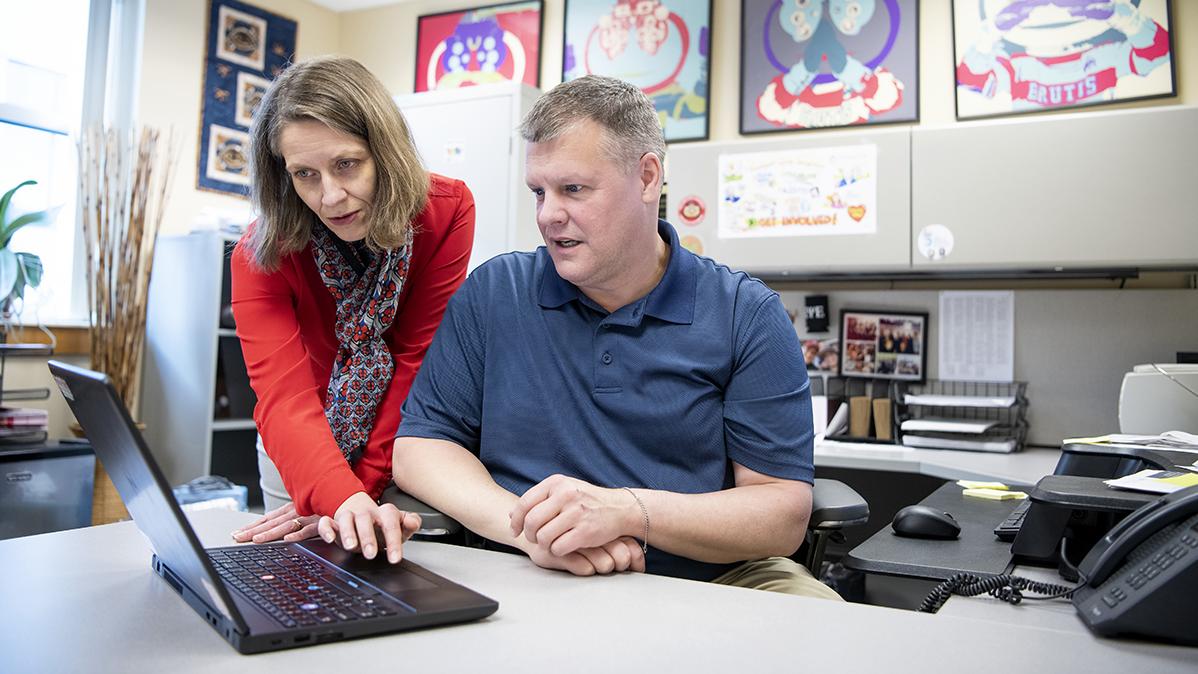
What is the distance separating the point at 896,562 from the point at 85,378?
0.97 metres

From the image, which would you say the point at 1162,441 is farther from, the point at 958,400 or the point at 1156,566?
the point at 1156,566

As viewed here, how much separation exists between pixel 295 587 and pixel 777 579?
2.12 ft

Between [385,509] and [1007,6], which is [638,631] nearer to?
[385,509]

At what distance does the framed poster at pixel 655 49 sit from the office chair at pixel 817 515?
251cm

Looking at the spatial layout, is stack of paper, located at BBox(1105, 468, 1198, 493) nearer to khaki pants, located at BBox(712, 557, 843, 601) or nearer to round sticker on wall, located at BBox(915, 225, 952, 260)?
khaki pants, located at BBox(712, 557, 843, 601)

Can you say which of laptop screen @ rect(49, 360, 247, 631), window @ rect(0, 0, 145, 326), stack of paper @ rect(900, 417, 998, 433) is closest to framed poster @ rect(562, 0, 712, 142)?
stack of paper @ rect(900, 417, 998, 433)

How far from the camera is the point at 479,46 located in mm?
4145

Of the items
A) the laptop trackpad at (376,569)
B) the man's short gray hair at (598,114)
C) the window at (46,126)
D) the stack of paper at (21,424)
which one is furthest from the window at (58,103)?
the laptop trackpad at (376,569)

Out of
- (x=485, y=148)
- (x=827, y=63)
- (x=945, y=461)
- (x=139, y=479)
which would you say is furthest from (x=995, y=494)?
(x=485, y=148)

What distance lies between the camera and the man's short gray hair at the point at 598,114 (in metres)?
1.26

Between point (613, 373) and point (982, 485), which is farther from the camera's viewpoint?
point (982, 485)

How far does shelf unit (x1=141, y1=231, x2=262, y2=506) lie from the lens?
3.38 m

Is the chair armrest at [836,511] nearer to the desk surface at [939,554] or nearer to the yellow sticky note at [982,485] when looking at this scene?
the desk surface at [939,554]

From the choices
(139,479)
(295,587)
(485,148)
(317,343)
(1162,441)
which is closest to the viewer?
(139,479)
